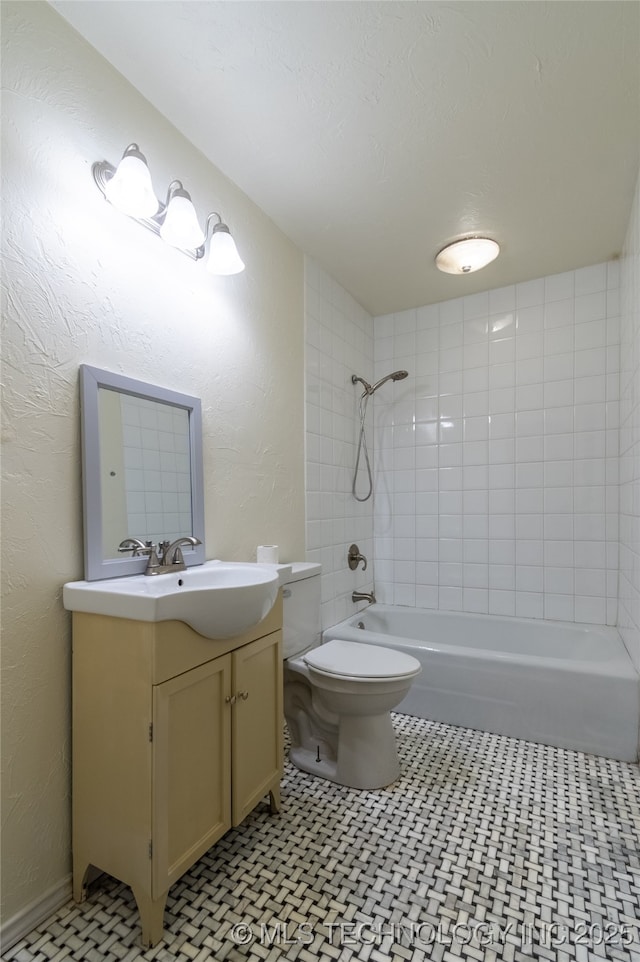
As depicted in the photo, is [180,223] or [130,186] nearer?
[130,186]

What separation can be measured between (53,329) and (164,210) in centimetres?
58

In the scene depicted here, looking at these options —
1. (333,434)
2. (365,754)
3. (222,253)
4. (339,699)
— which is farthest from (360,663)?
(222,253)

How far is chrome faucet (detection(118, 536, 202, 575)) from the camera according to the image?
1351mm

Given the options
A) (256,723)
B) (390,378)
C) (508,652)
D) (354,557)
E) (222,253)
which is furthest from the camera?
(390,378)

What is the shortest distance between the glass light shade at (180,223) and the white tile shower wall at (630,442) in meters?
1.73

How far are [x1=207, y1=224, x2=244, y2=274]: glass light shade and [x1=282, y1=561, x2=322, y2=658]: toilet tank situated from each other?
1.16 meters

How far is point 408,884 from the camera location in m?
1.20

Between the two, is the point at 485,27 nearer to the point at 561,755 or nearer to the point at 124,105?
the point at 124,105

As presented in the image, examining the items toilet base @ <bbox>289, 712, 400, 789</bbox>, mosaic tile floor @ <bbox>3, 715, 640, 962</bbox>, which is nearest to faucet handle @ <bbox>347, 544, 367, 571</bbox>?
toilet base @ <bbox>289, 712, 400, 789</bbox>

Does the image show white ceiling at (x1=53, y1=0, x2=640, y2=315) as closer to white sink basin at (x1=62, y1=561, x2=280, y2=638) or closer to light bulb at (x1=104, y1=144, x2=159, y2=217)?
light bulb at (x1=104, y1=144, x2=159, y2=217)

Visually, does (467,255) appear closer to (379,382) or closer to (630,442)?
(379,382)

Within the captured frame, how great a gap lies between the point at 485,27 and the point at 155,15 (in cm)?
89

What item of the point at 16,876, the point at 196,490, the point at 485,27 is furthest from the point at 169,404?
the point at 485,27

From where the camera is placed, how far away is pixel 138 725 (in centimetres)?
104
